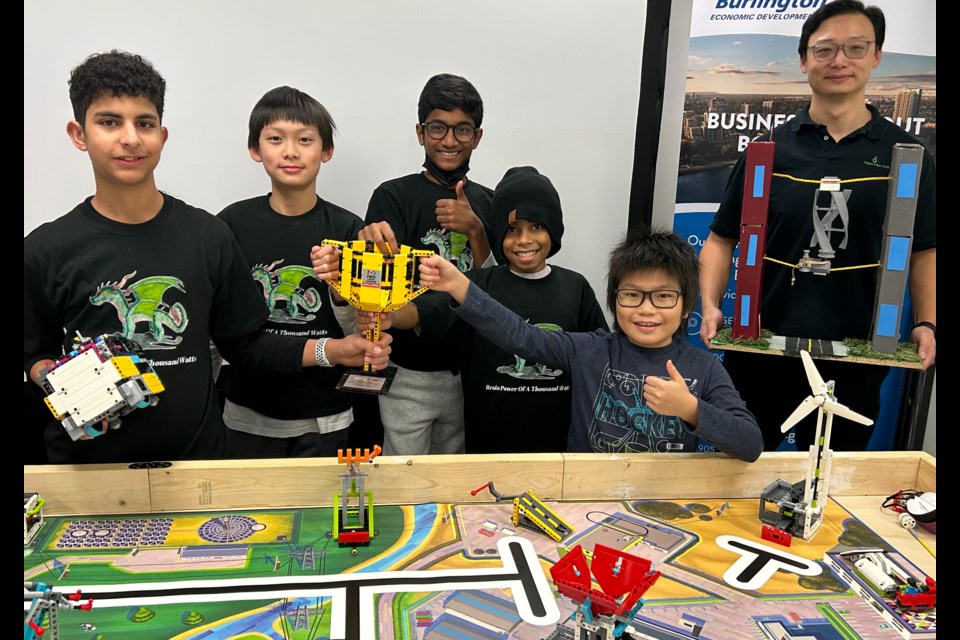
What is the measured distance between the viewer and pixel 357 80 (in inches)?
121

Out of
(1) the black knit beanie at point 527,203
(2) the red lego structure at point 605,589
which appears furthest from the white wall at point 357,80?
(2) the red lego structure at point 605,589

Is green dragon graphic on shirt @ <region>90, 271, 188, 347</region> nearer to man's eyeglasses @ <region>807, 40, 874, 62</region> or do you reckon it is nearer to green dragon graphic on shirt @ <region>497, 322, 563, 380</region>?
green dragon graphic on shirt @ <region>497, 322, 563, 380</region>

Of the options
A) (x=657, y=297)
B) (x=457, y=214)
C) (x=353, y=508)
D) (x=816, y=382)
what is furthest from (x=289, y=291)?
(x=816, y=382)

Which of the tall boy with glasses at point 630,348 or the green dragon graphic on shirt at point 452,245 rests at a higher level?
the green dragon graphic on shirt at point 452,245

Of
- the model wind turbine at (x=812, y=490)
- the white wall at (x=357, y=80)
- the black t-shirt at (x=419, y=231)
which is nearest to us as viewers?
the model wind turbine at (x=812, y=490)

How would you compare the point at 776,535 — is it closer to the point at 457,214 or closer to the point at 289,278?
the point at 457,214

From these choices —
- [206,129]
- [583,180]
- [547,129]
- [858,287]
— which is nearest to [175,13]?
[206,129]

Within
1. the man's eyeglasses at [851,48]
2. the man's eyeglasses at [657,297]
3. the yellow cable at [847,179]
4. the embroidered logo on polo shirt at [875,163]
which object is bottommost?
the man's eyeglasses at [657,297]

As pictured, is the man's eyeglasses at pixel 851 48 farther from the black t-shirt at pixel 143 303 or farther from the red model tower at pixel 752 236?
the black t-shirt at pixel 143 303

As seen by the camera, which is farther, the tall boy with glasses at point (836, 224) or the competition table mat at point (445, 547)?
the tall boy with glasses at point (836, 224)

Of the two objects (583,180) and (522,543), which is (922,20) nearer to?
(583,180)

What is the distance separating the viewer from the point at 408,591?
157 cm

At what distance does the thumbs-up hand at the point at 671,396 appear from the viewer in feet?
6.25

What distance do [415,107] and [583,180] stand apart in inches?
32.2
